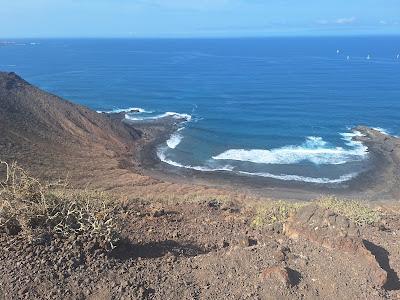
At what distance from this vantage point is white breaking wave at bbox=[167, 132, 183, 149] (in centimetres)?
5151

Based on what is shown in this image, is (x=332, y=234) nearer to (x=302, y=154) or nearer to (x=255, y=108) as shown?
(x=302, y=154)

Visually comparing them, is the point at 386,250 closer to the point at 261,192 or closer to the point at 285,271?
the point at 285,271

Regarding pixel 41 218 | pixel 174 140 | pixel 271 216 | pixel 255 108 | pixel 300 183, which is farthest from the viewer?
pixel 255 108

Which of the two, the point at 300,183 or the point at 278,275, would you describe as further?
the point at 300,183

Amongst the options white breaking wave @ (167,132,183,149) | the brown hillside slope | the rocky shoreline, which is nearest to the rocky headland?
the brown hillside slope

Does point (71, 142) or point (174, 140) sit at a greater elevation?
point (71, 142)

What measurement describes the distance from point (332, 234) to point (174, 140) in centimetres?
4105

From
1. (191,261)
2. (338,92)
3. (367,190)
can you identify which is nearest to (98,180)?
(367,190)

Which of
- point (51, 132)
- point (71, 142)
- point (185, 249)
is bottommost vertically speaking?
point (71, 142)

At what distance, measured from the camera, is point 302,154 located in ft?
160

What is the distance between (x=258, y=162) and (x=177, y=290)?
3646cm

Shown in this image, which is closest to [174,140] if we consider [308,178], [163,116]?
[163,116]

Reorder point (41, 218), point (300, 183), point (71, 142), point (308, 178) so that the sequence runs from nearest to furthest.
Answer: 1. point (41, 218)
2. point (300, 183)
3. point (308, 178)
4. point (71, 142)

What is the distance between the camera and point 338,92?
8375 centimetres
